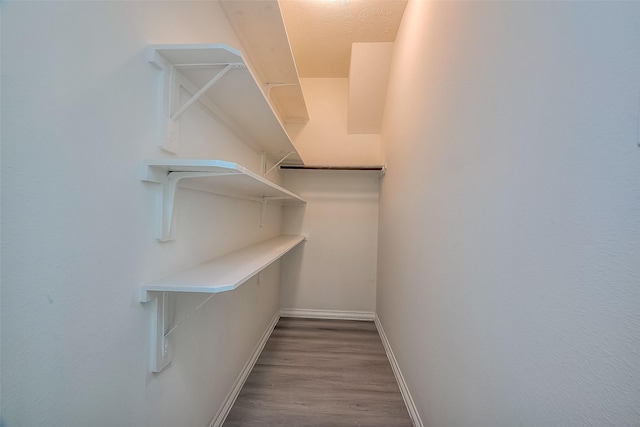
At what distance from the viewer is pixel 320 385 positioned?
1760 millimetres

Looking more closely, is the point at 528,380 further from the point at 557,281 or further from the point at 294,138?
the point at 294,138

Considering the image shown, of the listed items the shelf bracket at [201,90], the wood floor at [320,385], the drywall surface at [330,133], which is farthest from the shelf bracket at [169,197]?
the drywall surface at [330,133]

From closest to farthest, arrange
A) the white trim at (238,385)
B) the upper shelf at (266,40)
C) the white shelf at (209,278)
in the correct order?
1. the white shelf at (209,278)
2. the upper shelf at (266,40)
3. the white trim at (238,385)

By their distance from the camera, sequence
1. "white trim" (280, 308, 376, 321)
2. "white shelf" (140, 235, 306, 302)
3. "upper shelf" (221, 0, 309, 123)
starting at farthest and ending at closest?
"white trim" (280, 308, 376, 321) → "upper shelf" (221, 0, 309, 123) → "white shelf" (140, 235, 306, 302)

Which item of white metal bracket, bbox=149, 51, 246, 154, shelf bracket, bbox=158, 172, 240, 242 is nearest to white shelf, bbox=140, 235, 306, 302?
shelf bracket, bbox=158, 172, 240, 242

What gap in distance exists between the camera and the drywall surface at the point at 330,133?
9.75 ft

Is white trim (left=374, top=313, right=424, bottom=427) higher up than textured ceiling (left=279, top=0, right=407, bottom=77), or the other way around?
textured ceiling (left=279, top=0, right=407, bottom=77)

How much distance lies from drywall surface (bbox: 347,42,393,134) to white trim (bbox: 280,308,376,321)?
2.14 meters

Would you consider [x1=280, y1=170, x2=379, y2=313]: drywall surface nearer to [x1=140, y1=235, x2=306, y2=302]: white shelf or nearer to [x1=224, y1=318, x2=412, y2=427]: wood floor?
[x1=224, y1=318, x2=412, y2=427]: wood floor

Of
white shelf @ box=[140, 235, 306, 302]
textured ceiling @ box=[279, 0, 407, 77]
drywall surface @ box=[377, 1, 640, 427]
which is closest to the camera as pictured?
drywall surface @ box=[377, 1, 640, 427]

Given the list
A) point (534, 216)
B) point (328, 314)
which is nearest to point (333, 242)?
point (328, 314)

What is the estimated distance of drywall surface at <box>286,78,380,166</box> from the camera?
9.75ft

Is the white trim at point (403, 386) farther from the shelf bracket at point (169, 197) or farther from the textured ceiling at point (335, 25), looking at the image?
the textured ceiling at point (335, 25)

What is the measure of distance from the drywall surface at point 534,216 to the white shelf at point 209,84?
31.9 inches
